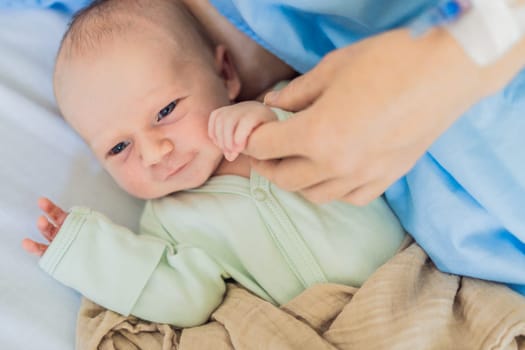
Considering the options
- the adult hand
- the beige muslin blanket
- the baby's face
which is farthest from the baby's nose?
the adult hand

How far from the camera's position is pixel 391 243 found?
95cm

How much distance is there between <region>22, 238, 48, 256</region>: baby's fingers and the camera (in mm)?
933

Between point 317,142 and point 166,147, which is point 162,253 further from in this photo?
point 317,142

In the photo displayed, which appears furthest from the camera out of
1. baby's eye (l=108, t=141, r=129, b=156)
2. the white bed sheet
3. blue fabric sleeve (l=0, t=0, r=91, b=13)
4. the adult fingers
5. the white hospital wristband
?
blue fabric sleeve (l=0, t=0, r=91, b=13)

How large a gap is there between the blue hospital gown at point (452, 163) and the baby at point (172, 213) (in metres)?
0.09

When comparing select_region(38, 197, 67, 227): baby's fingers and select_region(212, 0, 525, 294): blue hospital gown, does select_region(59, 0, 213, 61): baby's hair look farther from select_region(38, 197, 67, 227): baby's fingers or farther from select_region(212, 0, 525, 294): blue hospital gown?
select_region(38, 197, 67, 227): baby's fingers

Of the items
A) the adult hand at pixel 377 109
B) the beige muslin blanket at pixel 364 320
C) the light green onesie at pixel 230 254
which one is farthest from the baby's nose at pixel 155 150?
the adult hand at pixel 377 109

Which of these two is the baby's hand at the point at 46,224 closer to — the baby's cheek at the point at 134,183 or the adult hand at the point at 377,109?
the baby's cheek at the point at 134,183

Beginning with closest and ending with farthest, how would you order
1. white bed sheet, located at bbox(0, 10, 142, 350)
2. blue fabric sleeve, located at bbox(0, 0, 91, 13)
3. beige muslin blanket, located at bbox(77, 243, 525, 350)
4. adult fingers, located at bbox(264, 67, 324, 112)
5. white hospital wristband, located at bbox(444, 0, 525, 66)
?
1. white hospital wristband, located at bbox(444, 0, 525, 66)
2. adult fingers, located at bbox(264, 67, 324, 112)
3. beige muslin blanket, located at bbox(77, 243, 525, 350)
4. white bed sheet, located at bbox(0, 10, 142, 350)
5. blue fabric sleeve, located at bbox(0, 0, 91, 13)

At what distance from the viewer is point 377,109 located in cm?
51

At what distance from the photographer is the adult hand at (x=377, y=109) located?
0.49 metres

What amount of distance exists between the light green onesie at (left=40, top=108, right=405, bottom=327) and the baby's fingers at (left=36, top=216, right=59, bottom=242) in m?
0.04

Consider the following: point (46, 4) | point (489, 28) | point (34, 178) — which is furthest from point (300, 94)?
point (46, 4)

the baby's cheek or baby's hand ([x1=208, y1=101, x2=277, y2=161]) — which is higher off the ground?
baby's hand ([x1=208, y1=101, x2=277, y2=161])
